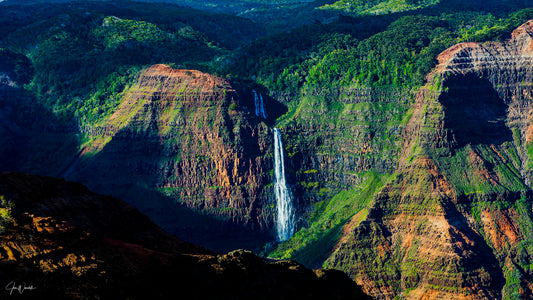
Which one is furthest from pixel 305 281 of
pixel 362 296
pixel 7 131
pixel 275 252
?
pixel 7 131

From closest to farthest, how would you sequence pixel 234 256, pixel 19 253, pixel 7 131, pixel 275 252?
pixel 19 253 → pixel 234 256 → pixel 275 252 → pixel 7 131

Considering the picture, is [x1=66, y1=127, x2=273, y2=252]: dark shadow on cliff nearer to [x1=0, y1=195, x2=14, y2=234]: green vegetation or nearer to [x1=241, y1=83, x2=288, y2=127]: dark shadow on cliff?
[x1=241, y1=83, x2=288, y2=127]: dark shadow on cliff

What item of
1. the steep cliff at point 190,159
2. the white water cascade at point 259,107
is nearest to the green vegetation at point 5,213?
the steep cliff at point 190,159

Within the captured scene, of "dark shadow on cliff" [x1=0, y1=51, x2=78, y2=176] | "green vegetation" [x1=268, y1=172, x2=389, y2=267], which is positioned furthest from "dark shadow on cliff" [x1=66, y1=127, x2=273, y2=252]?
"dark shadow on cliff" [x1=0, y1=51, x2=78, y2=176]

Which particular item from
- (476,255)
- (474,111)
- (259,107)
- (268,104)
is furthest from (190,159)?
(476,255)

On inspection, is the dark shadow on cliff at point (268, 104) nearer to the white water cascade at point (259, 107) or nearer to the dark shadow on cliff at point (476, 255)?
the white water cascade at point (259, 107)

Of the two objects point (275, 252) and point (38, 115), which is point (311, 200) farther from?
point (38, 115)

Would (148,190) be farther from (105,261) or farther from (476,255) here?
(105,261)
